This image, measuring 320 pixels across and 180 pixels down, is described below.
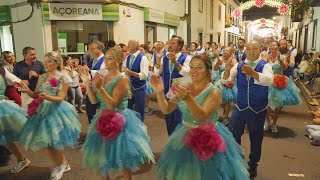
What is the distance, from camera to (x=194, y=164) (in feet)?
9.37

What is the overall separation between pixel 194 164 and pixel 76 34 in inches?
391

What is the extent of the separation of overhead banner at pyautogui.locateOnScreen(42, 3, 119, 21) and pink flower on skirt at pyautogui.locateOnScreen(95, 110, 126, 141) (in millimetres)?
8206

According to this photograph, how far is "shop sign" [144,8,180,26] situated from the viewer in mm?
14119


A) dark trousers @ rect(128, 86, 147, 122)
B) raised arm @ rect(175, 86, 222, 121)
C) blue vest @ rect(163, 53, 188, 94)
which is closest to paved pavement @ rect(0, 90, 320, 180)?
dark trousers @ rect(128, 86, 147, 122)

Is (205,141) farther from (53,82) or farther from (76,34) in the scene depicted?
(76,34)

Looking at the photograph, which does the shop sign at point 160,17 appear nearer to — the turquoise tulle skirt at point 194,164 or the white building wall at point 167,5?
the white building wall at point 167,5

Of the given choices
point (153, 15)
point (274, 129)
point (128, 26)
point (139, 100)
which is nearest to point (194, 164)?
point (139, 100)

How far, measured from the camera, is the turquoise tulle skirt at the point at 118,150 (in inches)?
144

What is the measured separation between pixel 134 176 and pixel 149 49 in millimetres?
7962

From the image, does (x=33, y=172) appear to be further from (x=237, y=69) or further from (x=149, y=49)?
(x=149, y=49)

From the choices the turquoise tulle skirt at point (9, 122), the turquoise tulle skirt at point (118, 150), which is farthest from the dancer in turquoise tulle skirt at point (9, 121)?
the turquoise tulle skirt at point (118, 150)

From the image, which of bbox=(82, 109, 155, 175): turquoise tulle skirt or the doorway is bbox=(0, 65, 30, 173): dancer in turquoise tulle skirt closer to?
bbox=(82, 109, 155, 175): turquoise tulle skirt

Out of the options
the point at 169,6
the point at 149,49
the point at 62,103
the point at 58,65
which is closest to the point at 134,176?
the point at 62,103

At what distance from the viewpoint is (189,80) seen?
3035 mm
